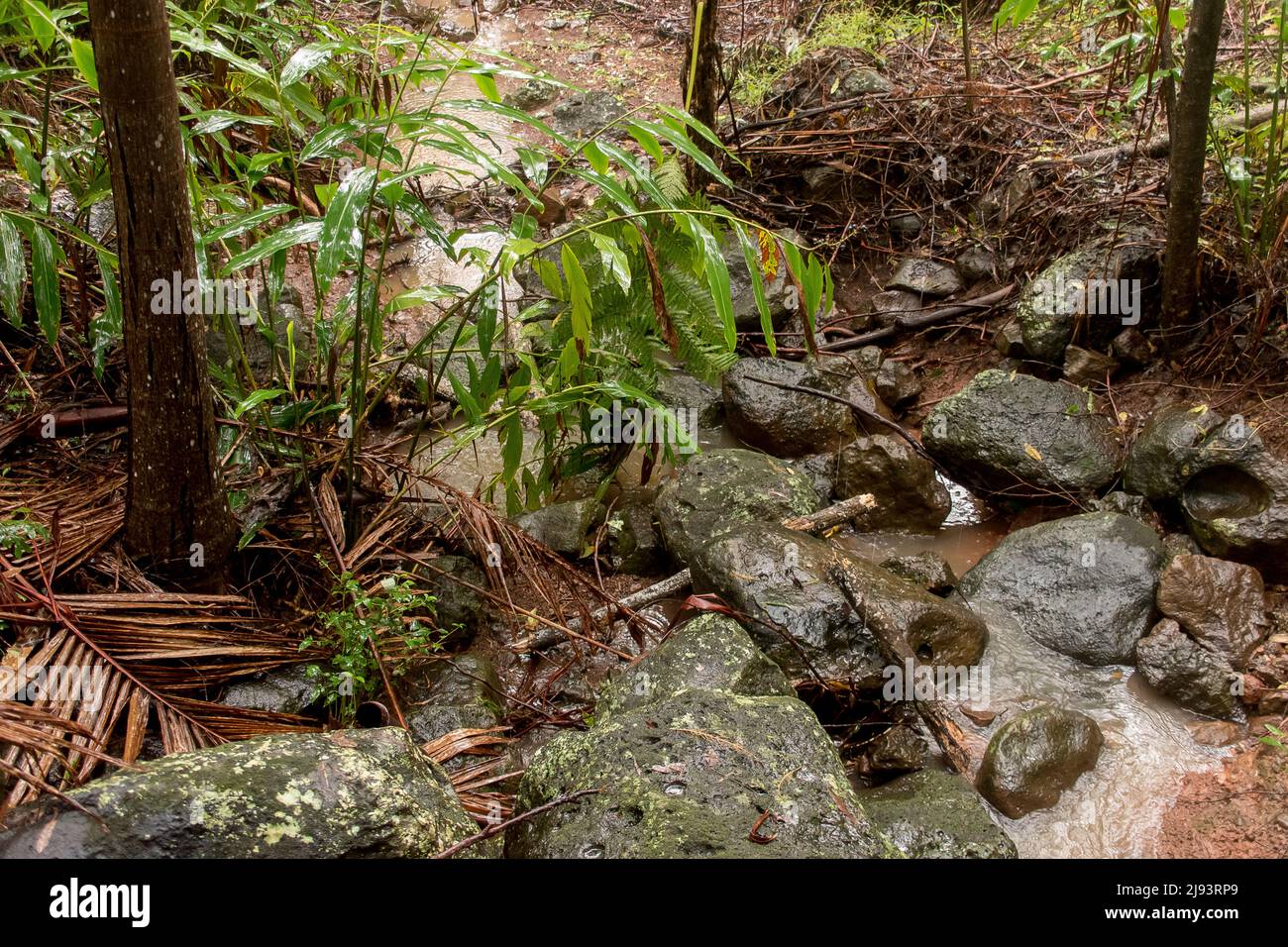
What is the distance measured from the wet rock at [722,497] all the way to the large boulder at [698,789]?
1.66 metres

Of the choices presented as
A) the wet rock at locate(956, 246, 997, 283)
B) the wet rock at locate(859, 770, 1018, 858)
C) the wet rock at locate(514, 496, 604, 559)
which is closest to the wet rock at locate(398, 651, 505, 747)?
the wet rock at locate(514, 496, 604, 559)

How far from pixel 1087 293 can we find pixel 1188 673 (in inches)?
85.2

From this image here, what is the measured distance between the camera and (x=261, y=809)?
165 cm

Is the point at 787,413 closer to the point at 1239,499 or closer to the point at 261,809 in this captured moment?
the point at 1239,499

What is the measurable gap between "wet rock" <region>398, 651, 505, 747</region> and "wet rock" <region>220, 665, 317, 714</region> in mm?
371

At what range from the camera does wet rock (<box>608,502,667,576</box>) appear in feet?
13.9

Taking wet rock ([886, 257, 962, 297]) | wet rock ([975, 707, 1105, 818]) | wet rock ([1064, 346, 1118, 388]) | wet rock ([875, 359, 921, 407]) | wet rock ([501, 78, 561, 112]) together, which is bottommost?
wet rock ([975, 707, 1105, 818])

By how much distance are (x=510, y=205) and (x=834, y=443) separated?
3402 millimetres

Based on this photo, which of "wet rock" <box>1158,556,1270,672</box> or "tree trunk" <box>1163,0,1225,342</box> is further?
"tree trunk" <box>1163,0,1225,342</box>

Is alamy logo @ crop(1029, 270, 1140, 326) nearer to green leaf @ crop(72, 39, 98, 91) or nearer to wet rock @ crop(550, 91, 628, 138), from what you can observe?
wet rock @ crop(550, 91, 628, 138)

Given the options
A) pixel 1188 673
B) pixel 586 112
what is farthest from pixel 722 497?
pixel 586 112

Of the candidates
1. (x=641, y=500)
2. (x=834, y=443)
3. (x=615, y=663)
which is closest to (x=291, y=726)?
(x=615, y=663)
